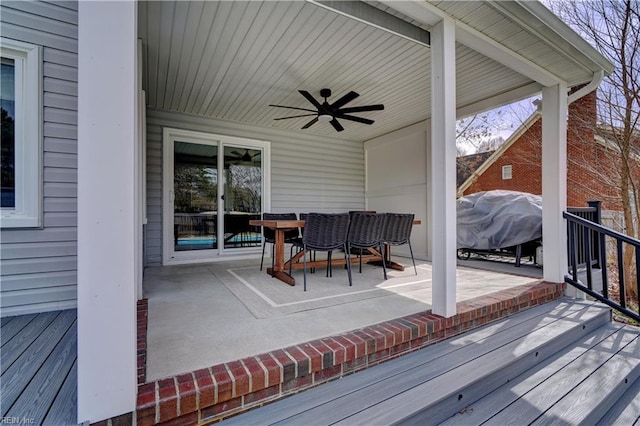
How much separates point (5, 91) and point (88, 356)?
256 cm

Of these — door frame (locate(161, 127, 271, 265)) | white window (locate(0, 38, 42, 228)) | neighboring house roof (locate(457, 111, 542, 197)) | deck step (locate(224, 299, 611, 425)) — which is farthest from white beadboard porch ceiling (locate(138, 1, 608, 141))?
neighboring house roof (locate(457, 111, 542, 197))

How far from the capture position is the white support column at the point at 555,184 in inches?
130

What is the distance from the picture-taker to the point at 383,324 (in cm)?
207

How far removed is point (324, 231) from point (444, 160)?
4.94 feet

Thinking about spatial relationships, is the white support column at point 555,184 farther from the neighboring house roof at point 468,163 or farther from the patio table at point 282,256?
the neighboring house roof at point 468,163

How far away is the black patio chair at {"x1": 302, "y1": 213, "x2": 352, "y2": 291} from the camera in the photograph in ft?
10.6

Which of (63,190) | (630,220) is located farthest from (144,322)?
(630,220)

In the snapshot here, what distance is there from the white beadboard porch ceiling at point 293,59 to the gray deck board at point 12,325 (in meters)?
2.64

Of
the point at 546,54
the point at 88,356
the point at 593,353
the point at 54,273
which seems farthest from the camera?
the point at 546,54

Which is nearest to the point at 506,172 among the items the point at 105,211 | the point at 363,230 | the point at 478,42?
the point at 363,230

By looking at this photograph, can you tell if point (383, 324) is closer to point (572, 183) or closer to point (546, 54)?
point (546, 54)

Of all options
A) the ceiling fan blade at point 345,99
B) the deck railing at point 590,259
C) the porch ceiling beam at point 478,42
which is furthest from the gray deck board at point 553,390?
the ceiling fan blade at point 345,99

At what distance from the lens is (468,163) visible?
11453 mm

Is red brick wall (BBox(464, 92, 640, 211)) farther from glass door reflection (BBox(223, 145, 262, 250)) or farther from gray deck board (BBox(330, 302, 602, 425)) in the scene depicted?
glass door reflection (BBox(223, 145, 262, 250))
